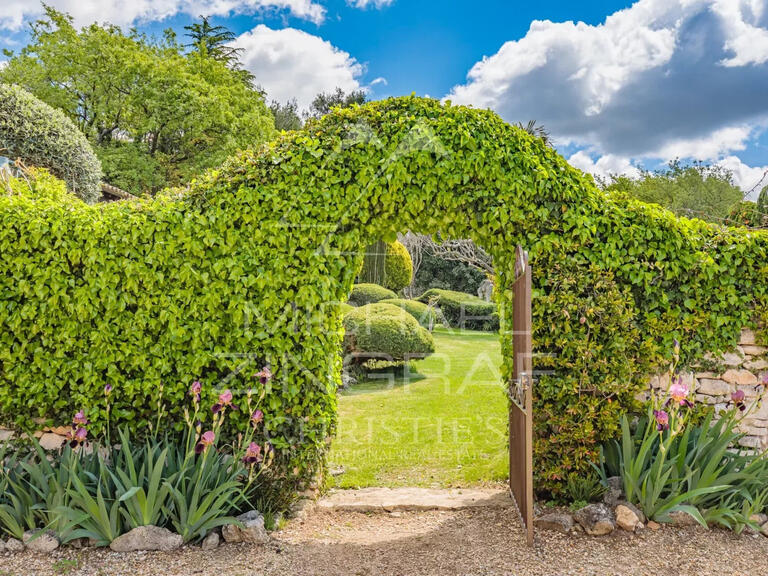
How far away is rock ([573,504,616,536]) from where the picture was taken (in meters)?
3.74

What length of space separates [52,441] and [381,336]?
710 centimetres

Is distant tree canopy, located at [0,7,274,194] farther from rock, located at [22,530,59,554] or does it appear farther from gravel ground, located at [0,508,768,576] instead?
gravel ground, located at [0,508,768,576]

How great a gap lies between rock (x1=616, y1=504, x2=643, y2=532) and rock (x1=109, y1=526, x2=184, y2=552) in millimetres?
3233

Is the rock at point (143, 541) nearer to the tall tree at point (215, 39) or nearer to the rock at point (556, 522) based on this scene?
the rock at point (556, 522)

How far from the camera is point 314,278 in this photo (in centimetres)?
440

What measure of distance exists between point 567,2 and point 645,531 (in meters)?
7.42

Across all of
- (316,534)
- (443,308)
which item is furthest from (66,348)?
(443,308)

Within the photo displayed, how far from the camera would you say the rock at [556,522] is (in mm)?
3881

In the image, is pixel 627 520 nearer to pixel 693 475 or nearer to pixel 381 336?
pixel 693 475

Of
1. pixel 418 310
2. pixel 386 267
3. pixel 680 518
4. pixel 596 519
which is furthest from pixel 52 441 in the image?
pixel 386 267

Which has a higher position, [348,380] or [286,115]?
[286,115]

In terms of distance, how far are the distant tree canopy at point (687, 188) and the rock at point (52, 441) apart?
23.2m

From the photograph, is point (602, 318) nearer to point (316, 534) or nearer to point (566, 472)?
point (566, 472)

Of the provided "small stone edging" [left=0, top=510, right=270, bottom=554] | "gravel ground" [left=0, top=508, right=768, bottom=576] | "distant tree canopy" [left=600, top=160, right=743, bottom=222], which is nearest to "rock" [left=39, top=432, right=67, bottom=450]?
"small stone edging" [left=0, top=510, right=270, bottom=554]
